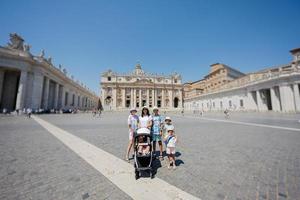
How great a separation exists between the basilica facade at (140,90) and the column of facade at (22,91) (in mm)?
37266

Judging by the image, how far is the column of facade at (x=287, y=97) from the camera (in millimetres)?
25828

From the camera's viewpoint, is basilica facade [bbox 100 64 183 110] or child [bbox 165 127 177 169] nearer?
child [bbox 165 127 177 169]

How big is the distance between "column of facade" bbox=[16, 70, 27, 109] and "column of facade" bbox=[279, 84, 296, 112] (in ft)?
151

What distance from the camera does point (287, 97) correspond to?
86.0ft

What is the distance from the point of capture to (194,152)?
16.0 ft

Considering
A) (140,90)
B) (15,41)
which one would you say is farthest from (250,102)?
(15,41)

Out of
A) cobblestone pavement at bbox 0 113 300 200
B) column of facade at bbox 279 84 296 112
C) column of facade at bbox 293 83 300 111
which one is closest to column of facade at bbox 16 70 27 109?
cobblestone pavement at bbox 0 113 300 200

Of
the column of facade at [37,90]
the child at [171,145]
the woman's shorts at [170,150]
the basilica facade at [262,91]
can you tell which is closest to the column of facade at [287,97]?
the basilica facade at [262,91]

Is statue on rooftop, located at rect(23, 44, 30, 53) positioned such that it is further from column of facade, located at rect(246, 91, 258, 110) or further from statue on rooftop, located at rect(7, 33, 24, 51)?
column of facade, located at rect(246, 91, 258, 110)

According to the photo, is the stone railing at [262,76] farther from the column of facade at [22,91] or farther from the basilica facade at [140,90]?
the column of facade at [22,91]

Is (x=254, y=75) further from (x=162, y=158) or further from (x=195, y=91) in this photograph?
(x=162, y=158)

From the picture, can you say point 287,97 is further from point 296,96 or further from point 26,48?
point 26,48

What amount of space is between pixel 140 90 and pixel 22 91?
4858 centimetres

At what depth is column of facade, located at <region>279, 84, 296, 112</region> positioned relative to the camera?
25.8 meters
